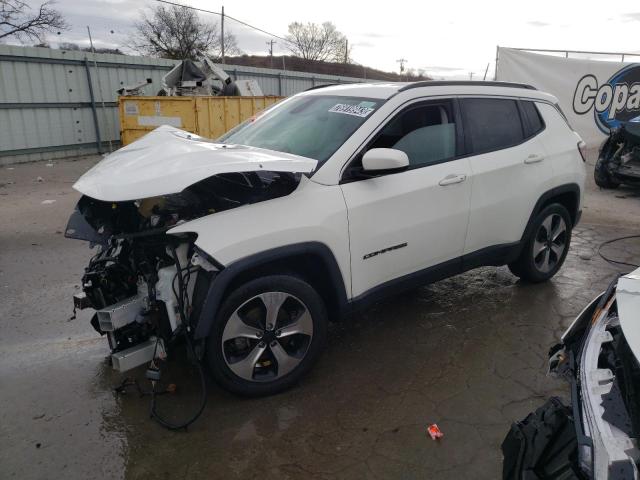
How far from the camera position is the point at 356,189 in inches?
126

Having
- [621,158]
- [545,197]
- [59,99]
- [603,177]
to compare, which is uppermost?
[59,99]

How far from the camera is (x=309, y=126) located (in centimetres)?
362

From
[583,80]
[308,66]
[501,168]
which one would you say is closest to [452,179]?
[501,168]

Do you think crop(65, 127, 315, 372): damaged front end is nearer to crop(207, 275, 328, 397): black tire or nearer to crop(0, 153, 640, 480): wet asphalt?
crop(207, 275, 328, 397): black tire

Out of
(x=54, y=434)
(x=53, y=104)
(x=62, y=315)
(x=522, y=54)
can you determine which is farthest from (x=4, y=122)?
(x=522, y=54)

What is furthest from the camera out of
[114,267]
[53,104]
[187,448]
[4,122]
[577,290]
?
[53,104]

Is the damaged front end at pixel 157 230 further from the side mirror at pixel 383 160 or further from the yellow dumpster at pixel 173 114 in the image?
the yellow dumpster at pixel 173 114

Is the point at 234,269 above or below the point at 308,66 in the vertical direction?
below

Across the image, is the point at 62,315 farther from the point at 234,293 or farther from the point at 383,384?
the point at 383,384

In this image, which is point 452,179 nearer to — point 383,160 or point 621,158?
point 383,160

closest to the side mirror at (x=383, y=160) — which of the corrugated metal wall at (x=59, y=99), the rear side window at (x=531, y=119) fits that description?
the rear side window at (x=531, y=119)

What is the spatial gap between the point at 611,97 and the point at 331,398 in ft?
44.8

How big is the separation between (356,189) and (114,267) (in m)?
1.62

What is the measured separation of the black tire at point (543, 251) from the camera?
451 centimetres
